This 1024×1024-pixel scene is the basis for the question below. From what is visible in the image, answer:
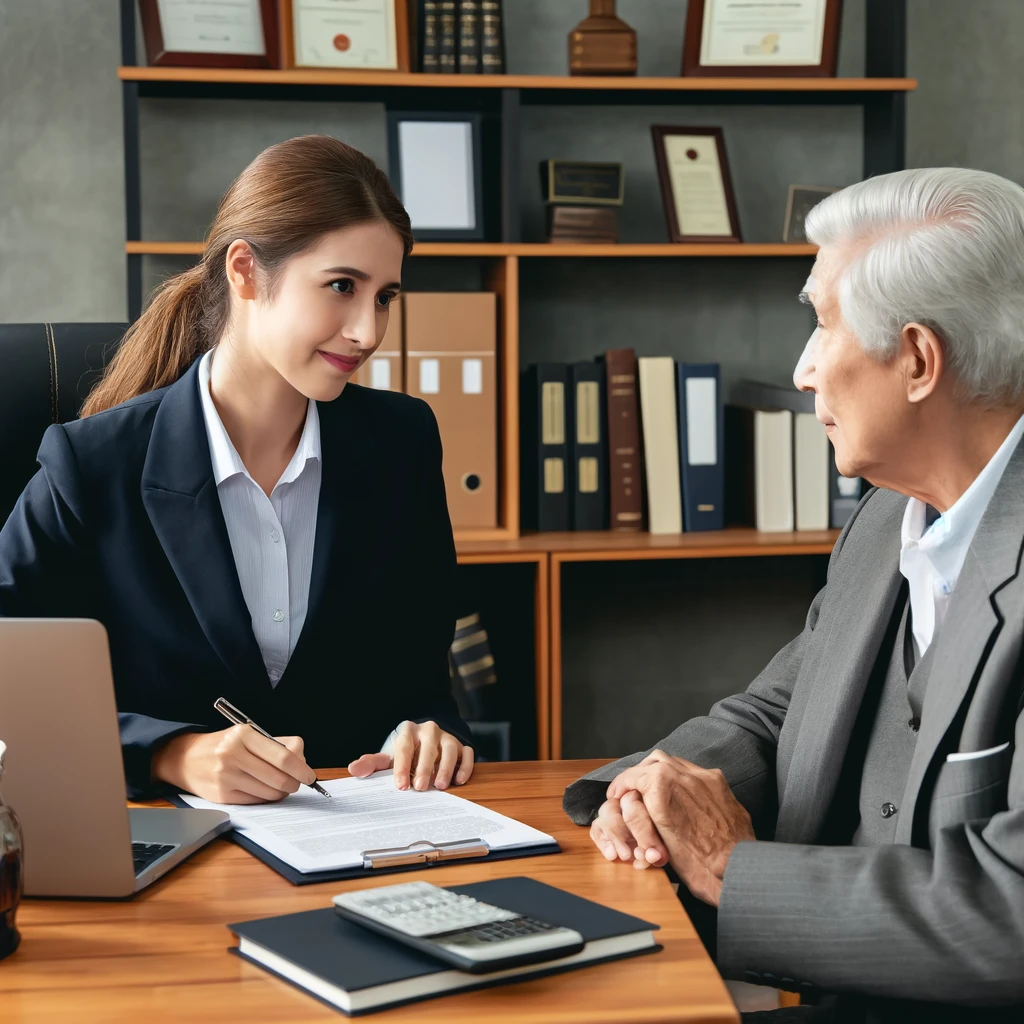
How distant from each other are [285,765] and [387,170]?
2.06 metres

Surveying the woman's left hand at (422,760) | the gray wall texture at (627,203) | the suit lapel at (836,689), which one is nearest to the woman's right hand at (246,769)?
the woman's left hand at (422,760)

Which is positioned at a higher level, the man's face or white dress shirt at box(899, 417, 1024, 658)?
the man's face

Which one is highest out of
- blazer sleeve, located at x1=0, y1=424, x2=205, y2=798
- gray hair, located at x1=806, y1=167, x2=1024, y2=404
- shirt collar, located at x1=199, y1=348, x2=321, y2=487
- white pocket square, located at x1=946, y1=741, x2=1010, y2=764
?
gray hair, located at x1=806, y1=167, x2=1024, y2=404

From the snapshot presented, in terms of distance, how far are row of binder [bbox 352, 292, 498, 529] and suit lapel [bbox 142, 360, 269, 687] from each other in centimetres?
116

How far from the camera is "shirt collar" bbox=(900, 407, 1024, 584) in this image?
1.17 metres

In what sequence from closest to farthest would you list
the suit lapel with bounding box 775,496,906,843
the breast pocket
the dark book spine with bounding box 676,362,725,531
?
the breast pocket, the suit lapel with bounding box 775,496,906,843, the dark book spine with bounding box 676,362,725,531

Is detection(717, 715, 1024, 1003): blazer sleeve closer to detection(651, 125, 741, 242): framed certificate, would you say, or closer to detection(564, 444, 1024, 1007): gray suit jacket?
detection(564, 444, 1024, 1007): gray suit jacket

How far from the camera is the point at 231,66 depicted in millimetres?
2686

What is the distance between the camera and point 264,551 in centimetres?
162

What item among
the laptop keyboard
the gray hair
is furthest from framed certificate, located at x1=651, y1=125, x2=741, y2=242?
the laptop keyboard

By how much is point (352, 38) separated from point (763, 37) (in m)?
0.92

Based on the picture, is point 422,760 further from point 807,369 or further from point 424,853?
point 807,369

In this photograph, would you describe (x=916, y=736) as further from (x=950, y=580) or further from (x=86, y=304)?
(x=86, y=304)

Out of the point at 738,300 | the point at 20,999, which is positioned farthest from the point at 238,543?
the point at 738,300
